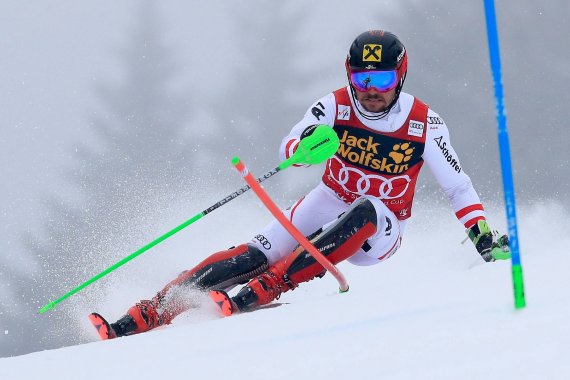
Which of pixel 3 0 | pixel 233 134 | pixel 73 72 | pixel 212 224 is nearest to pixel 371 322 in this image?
pixel 212 224

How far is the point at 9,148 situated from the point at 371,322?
24.1 metres

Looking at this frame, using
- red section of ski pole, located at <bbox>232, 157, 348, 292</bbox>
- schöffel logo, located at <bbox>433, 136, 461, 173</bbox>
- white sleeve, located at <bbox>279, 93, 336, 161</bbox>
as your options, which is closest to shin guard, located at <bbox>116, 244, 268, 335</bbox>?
red section of ski pole, located at <bbox>232, 157, 348, 292</bbox>

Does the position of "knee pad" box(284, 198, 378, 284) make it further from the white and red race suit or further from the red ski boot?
the red ski boot

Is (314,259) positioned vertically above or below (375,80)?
below

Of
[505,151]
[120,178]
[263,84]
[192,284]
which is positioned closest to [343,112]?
[192,284]

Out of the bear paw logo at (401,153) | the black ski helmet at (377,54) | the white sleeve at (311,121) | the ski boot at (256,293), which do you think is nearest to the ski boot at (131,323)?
the ski boot at (256,293)

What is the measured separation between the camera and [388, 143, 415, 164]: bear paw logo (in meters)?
5.20

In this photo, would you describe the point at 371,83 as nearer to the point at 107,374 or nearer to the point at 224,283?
the point at 224,283

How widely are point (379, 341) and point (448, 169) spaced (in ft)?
9.53

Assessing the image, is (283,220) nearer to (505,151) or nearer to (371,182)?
(371,182)

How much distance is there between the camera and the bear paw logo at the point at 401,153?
17.1ft

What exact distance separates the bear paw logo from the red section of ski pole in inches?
31.0

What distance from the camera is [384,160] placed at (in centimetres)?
523

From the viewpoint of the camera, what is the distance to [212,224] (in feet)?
44.0
